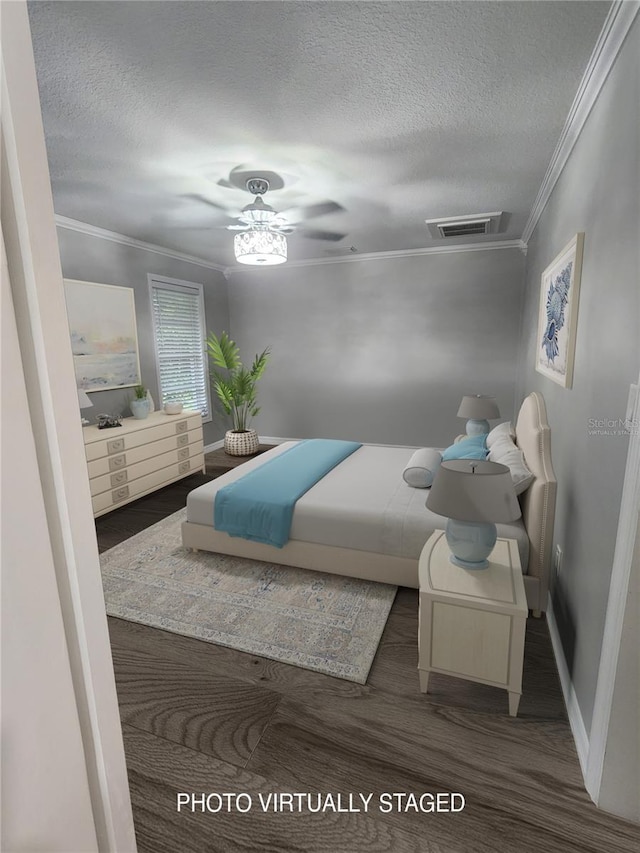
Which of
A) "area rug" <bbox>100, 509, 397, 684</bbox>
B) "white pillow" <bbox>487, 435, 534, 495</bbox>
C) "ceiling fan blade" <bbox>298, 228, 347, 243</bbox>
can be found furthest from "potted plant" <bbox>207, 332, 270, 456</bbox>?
"white pillow" <bbox>487, 435, 534, 495</bbox>

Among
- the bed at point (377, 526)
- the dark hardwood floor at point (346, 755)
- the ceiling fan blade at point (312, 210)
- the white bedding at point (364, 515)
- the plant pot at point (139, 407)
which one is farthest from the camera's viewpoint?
Result: the plant pot at point (139, 407)

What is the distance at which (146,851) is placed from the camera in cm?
133

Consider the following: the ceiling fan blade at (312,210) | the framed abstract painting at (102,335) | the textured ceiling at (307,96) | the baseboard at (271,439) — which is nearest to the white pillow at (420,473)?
the textured ceiling at (307,96)

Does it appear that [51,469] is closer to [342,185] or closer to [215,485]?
[215,485]

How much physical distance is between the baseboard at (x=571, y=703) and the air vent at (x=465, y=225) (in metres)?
3.23

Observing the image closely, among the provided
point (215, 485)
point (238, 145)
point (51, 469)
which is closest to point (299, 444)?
point (215, 485)

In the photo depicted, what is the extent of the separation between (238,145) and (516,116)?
146 cm

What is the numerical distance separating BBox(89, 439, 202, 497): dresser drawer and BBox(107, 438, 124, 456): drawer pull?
0.19 metres

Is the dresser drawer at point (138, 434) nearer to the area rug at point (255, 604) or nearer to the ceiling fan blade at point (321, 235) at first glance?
the area rug at point (255, 604)

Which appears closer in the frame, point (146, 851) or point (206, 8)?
point (146, 851)

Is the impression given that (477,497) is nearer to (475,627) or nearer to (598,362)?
(475,627)

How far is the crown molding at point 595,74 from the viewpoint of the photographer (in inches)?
57.8

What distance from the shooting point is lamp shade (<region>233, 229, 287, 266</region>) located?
3045 millimetres

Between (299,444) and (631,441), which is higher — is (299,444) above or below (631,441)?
below
